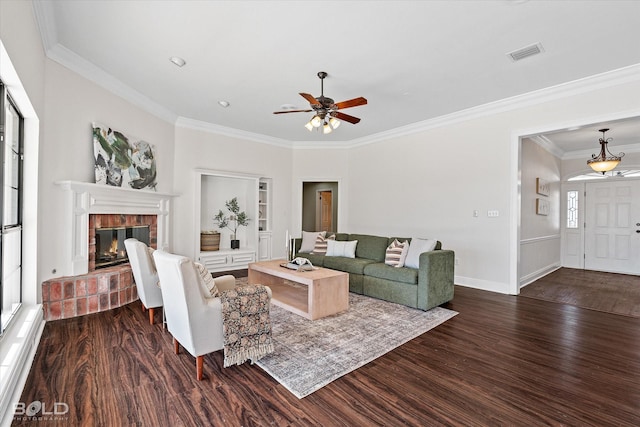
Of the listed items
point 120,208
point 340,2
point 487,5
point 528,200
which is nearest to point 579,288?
point 528,200

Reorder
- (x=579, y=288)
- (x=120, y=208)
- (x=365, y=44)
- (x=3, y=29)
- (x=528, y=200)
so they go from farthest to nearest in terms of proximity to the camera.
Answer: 1. (x=528, y=200)
2. (x=579, y=288)
3. (x=120, y=208)
4. (x=365, y=44)
5. (x=3, y=29)

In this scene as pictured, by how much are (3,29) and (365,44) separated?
9.16 feet

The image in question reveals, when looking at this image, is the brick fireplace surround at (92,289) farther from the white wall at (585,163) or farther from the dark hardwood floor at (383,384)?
the white wall at (585,163)

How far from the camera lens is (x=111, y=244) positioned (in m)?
4.21

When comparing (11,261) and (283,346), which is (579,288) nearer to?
(283,346)

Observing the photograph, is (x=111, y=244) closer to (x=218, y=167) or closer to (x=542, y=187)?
(x=218, y=167)

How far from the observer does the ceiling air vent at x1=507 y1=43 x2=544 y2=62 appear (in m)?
3.12

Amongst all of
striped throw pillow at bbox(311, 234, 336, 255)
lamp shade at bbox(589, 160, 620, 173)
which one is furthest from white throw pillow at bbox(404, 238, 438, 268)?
lamp shade at bbox(589, 160, 620, 173)

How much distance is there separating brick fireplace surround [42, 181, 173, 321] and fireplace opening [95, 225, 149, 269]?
0.16 m

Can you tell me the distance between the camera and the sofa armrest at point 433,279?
3670 millimetres

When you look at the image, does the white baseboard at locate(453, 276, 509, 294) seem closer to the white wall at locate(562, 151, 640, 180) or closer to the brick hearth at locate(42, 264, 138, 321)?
the white wall at locate(562, 151, 640, 180)

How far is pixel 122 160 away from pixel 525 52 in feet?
17.1

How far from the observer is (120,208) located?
4.07 metres

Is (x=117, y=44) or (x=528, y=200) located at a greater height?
(x=117, y=44)
